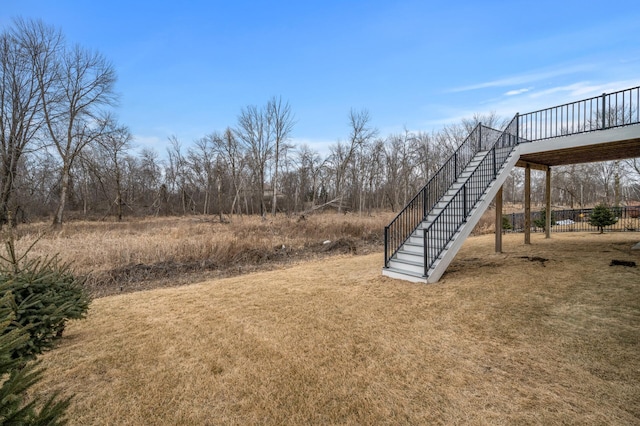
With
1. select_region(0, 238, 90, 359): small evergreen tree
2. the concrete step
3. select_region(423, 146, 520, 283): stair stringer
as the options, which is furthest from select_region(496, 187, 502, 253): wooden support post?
select_region(0, 238, 90, 359): small evergreen tree

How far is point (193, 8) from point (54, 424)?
37.6 ft

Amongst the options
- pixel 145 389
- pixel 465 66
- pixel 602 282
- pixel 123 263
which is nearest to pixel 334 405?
pixel 145 389

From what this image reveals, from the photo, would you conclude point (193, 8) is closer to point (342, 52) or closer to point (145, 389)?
point (342, 52)

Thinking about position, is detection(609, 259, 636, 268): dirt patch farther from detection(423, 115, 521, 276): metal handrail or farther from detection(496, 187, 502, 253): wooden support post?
detection(423, 115, 521, 276): metal handrail

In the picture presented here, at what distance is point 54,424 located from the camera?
130cm

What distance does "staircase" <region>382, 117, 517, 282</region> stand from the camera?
630 centimetres

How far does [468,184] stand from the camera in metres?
7.59

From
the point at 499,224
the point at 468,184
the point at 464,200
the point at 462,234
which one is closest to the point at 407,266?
the point at 462,234

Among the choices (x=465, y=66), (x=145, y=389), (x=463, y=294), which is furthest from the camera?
(x=465, y=66)

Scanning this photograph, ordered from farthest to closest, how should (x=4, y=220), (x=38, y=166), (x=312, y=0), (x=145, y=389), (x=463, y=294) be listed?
1. (x=38, y=166)
2. (x=4, y=220)
3. (x=312, y=0)
4. (x=463, y=294)
5. (x=145, y=389)

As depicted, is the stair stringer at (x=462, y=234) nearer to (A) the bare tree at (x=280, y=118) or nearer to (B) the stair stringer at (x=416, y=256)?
(B) the stair stringer at (x=416, y=256)

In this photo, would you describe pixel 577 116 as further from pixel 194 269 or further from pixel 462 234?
pixel 194 269

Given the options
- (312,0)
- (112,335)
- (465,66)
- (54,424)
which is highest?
(312,0)

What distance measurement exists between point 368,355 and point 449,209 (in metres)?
4.99
